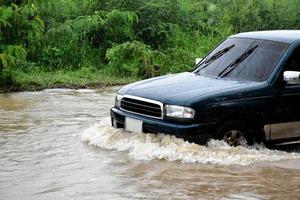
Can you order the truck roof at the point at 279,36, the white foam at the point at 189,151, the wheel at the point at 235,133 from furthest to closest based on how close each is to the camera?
the truck roof at the point at 279,36, the wheel at the point at 235,133, the white foam at the point at 189,151

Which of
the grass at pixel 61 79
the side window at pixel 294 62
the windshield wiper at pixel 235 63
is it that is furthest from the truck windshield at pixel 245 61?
the grass at pixel 61 79

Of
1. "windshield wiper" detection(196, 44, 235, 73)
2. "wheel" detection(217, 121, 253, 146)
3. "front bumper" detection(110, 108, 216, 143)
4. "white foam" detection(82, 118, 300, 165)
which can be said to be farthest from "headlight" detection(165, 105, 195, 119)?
"windshield wiper" detection(196, 44, 235, 73)

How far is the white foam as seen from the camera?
7.96 meters

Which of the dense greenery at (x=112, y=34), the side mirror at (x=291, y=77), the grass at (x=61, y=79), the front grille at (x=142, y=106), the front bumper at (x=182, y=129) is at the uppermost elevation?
the side mirror at (x=291, y=77)

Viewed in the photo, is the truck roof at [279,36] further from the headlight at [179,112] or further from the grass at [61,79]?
the grass at [61,79]

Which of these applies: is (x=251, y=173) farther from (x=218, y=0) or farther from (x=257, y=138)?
(x=218, y=0)

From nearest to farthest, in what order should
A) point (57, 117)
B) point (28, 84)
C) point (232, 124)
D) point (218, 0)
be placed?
point (232, 124), point (57, 117), point (28, 84), point (218, 0)

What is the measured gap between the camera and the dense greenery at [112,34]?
1508 cm

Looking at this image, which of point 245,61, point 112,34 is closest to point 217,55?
point 245,61

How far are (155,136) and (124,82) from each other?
7.72 meters

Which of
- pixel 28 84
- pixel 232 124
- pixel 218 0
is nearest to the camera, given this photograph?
pixel 232 124

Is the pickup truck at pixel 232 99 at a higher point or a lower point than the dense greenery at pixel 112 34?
higher

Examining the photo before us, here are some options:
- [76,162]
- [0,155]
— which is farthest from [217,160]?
[0,155]

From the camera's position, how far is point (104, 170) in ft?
25.1
